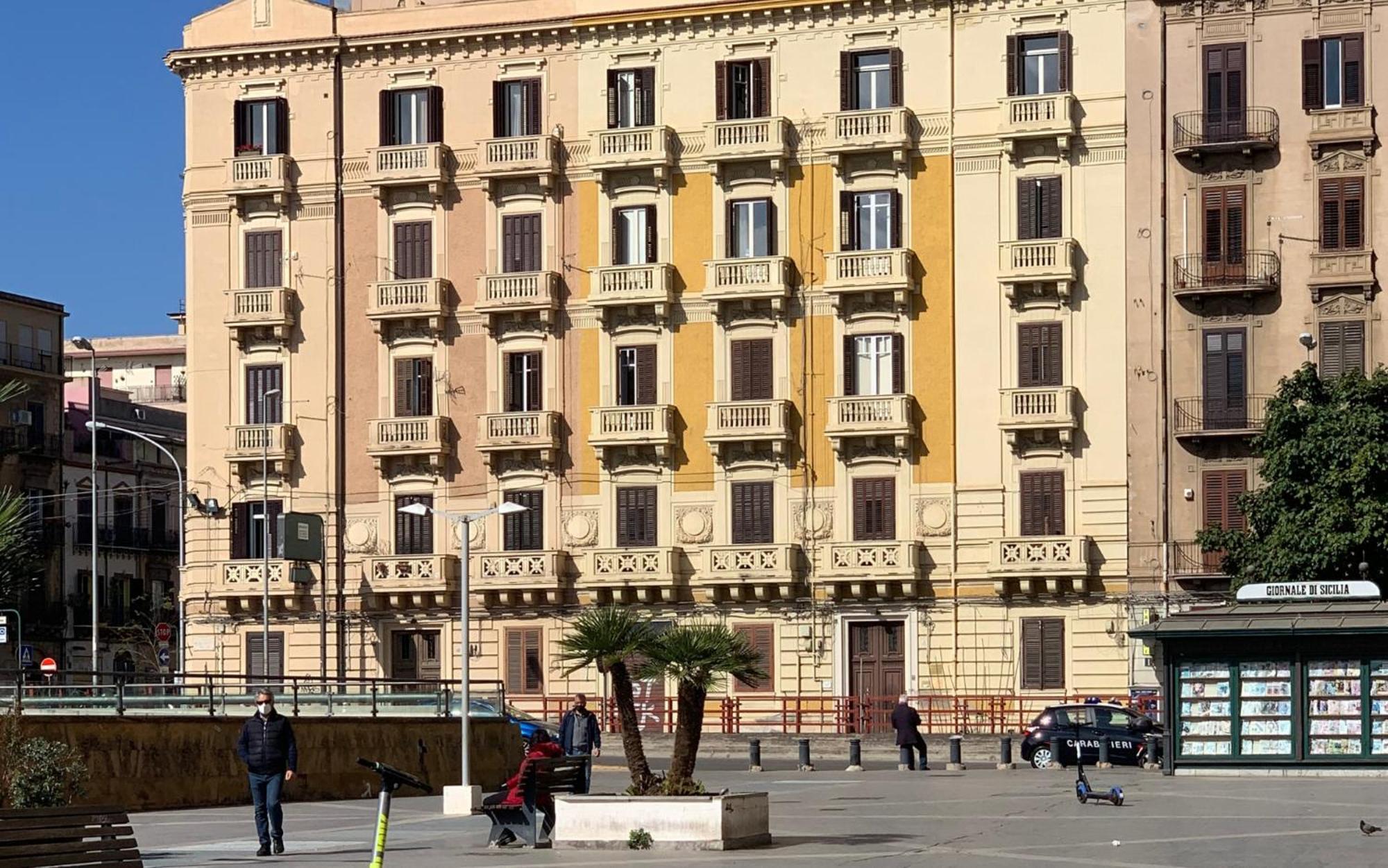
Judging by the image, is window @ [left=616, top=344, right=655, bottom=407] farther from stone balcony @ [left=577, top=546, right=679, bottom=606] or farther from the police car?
the police car

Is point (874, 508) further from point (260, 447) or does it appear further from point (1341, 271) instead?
point (260, 447)

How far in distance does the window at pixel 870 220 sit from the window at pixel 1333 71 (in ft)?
35.7

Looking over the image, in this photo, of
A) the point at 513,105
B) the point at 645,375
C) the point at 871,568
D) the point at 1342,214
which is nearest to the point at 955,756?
the point at 871,568

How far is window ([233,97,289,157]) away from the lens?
68.1m

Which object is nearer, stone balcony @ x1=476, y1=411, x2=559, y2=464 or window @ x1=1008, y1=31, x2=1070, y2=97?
window @ x1=1008, y1=31, x2=1070, y2=97

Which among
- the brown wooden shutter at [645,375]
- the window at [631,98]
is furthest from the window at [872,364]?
the window at [631,98]

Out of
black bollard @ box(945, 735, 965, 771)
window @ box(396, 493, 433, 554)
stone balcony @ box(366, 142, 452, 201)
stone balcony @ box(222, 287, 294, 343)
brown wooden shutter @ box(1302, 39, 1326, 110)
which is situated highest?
brown wooden shutter @ box(1302, 39, 1326, 110)

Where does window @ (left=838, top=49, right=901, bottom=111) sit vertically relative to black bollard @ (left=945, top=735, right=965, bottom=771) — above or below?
above

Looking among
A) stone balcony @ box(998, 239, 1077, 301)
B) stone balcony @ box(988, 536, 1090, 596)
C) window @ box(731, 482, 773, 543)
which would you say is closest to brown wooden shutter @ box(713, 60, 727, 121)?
stone balcony @ box(998, 239, 1077, 301)

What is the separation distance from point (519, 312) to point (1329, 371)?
71.1 ft

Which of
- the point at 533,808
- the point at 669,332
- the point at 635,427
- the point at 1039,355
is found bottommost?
the point at 533,808

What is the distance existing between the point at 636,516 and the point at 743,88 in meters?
12.0

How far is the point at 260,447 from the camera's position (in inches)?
2645

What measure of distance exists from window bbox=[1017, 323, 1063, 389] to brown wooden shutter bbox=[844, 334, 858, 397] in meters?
4.37
